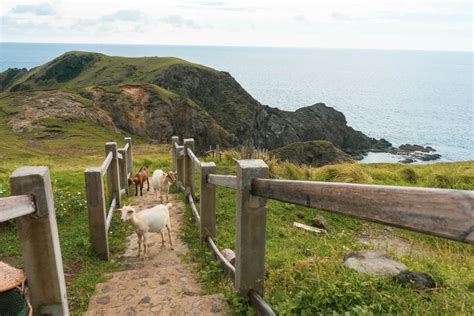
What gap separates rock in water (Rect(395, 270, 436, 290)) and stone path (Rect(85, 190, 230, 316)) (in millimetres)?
1875

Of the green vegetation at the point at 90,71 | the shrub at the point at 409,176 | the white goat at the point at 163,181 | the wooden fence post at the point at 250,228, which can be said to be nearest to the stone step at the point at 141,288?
the wooden fence post at the point at 250,228

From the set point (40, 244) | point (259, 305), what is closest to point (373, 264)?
point (259, 305)

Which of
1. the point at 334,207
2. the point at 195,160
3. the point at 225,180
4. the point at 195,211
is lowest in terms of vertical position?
the point at 195,211

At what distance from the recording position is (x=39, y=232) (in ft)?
9.12

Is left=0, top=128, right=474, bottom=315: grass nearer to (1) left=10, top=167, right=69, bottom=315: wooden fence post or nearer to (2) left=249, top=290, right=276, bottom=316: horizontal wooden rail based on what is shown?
(2) left=249, top=290, right=276, bottom=316: horizontal wooden rail

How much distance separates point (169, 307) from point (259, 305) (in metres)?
1.38

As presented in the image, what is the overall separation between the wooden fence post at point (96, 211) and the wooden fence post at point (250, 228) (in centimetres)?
355

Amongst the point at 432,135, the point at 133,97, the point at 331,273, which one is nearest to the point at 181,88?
the point at 133,97

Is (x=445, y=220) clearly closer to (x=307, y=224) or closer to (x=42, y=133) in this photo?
(x=307, y=224)

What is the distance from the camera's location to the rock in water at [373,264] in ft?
15.3

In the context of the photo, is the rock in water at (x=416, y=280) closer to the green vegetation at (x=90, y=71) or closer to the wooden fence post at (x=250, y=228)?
the wooden fence post at (x=250, y=228)

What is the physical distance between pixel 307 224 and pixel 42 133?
3799 cm

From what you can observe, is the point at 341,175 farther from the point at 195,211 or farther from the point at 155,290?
the point at 155,290

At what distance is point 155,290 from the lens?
5.20 m
